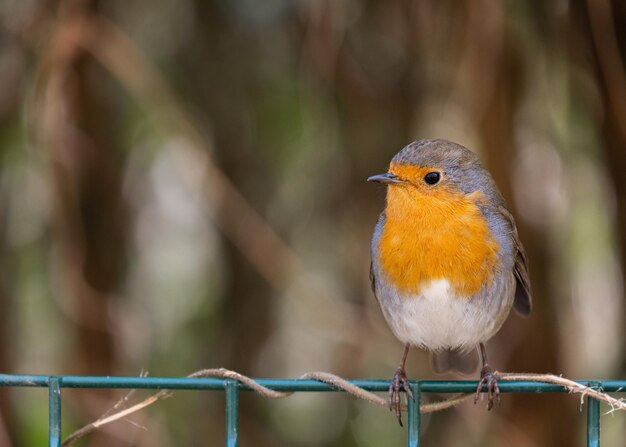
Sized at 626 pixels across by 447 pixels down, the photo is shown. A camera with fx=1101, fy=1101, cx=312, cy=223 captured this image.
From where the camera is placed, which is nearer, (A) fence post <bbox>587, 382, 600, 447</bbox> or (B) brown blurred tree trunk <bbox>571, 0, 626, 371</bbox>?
(A) fence post <bbox>587, 382, 600, 447</bbox>

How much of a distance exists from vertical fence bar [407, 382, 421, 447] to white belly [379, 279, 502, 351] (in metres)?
0.57

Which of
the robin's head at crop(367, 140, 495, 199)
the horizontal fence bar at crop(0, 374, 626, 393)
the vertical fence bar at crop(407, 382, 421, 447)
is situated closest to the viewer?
the horizontal fence bar at crop(0, 374, 626, 393)

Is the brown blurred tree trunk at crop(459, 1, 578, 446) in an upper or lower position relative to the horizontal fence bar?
upper

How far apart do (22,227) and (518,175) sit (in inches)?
70.4

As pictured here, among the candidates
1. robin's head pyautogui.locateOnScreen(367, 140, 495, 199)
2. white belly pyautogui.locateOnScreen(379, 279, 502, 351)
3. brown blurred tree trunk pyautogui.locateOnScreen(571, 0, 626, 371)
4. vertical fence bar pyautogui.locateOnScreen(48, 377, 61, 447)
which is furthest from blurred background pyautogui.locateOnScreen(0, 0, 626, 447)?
vertical fence bar pyautogui.locateOnScreen(48, 377, 61, 447)

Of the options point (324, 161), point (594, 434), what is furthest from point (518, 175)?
point (594, 434)

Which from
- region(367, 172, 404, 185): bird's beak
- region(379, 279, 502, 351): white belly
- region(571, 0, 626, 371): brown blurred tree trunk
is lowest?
region(379, 279, 502, 351): white belly

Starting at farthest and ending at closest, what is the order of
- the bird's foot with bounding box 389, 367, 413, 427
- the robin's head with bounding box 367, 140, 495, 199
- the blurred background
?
the blurred background → the robin's head with bounding box 367, 140, 495, 199 → the bird's foot with bounding box 389, 367, 413, 427

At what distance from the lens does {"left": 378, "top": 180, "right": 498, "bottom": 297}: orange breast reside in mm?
2834

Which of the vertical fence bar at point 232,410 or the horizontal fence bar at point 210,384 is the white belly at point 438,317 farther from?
the vertical fence bar at point 232,410

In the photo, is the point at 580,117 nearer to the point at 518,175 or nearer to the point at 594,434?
the point at 518,175

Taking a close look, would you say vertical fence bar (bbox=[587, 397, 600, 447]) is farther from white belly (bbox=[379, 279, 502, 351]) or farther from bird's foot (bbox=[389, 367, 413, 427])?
white belly (bbox=[379, 279, 502, 351])

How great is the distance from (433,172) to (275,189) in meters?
1.09

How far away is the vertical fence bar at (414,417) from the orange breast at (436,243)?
0.58 metres
